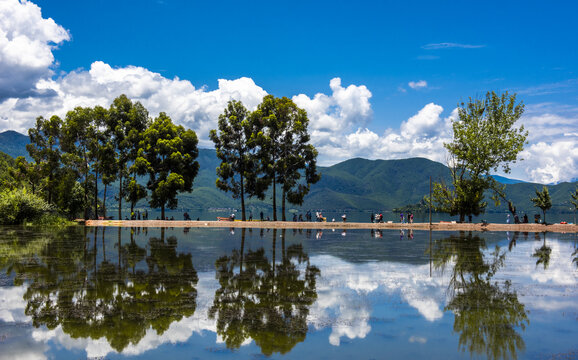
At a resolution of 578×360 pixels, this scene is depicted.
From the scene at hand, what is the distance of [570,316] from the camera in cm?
1286

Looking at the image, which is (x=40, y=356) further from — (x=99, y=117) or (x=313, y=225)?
(x=99, y=117)

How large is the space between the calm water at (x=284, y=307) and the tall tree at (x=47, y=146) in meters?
43.0

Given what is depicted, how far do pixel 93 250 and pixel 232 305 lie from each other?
16951mm

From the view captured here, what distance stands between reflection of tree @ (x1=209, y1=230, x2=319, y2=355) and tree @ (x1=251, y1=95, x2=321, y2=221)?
37178 mm

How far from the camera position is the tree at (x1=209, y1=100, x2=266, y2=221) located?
201 feet

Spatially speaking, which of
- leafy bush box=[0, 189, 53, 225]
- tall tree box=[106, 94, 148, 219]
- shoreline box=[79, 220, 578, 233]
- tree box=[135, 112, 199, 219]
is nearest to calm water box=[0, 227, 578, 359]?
shoreline box=[79, 220, 578, 233]

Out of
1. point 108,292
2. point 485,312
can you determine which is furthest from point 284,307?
point 108,292

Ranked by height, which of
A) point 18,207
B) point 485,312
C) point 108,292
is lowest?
point 485,312

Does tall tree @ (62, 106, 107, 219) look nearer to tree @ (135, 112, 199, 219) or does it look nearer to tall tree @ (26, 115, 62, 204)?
tall tree @ (26, 115, 62, 204)

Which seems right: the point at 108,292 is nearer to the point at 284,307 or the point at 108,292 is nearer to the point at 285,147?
the point at 284,307

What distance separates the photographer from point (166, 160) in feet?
204

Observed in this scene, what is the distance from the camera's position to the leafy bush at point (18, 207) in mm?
52812

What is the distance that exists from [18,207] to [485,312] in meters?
53.6

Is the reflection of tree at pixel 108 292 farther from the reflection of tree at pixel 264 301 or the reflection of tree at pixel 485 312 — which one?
the reflection of tree at pixel 485 312
